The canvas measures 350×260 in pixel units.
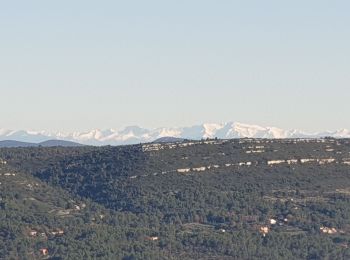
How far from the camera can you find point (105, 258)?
198250mm

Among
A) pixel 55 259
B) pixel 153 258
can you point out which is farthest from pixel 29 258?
pixel 153 258

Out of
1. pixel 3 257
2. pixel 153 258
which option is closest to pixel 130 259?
pixel 153 258

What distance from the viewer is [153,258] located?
655 feet

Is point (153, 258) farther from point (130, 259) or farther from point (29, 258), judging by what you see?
point (29, 258)

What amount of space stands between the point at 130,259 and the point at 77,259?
7.57 metres

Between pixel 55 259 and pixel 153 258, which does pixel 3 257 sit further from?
pixel 153 258

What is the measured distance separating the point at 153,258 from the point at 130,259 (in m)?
3.10

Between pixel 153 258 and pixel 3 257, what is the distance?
20204mm

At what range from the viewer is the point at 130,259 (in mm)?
199625

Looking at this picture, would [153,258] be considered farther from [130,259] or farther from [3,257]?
[3,257]

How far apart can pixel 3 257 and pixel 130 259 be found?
56.1 feet

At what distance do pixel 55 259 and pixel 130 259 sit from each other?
397 inches

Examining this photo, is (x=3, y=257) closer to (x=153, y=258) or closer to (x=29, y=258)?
(x=29, y=258)

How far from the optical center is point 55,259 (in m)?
198
